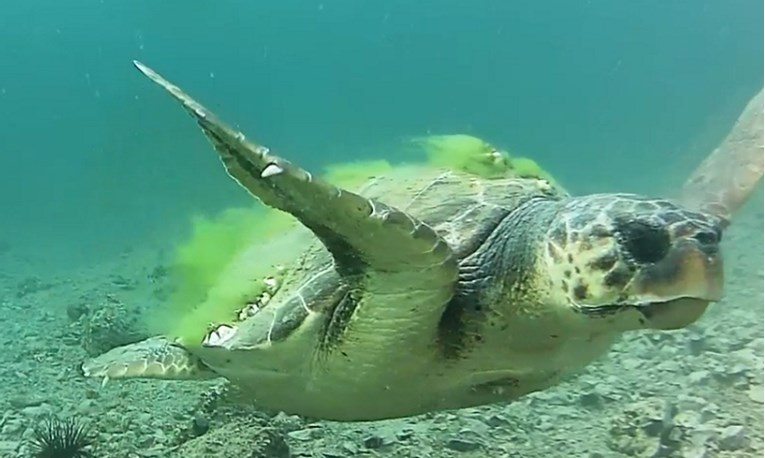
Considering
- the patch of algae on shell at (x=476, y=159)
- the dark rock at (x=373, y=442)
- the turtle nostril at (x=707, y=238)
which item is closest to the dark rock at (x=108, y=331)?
the dark rock at (x=373, y=442)

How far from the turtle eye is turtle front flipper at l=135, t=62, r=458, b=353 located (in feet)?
1.38

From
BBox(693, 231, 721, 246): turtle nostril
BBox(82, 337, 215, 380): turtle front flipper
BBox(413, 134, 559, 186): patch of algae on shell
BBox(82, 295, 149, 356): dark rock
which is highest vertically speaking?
BBox(82, 295, 149, 356): dark rock

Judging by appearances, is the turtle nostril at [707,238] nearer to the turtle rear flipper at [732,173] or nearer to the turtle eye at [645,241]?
the turtle eye at [645,241]

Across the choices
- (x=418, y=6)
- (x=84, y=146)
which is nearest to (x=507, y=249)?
(x=84, y=146)

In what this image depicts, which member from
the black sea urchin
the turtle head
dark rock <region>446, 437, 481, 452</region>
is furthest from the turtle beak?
the black sea urchin

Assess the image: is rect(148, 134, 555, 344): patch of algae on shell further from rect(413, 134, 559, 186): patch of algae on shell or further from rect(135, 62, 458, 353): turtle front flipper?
rect(135, 62, 458, 353): turtle front flipper

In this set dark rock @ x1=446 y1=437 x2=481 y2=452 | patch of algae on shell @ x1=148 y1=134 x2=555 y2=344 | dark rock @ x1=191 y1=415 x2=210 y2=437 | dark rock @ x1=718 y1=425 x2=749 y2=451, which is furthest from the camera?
dark rock @ x1=191 y1=415 x2=210 y2=437

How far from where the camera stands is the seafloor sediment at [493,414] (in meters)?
2.96

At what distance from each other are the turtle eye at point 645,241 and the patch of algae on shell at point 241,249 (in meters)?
1.00

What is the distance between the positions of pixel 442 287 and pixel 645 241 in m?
0.50

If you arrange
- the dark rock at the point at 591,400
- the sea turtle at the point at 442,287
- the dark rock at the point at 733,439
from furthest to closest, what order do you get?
the dark rock at the point at 591,400
the dark rock at the point at 733,439
the sea turtle at the point at 442,287

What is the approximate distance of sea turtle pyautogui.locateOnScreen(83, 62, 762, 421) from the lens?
1.72 meters

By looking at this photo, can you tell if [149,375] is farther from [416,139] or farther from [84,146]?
[84,146]

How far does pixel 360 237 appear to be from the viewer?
1763mm
